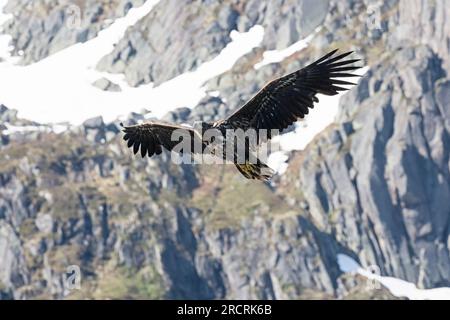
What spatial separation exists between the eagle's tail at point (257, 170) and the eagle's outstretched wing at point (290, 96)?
219 centimetres

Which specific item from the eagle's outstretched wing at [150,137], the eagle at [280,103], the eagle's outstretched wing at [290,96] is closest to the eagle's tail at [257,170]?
the eagle at [280,103]

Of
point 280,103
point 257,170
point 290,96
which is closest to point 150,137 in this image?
point 280,103

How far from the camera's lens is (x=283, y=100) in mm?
39219

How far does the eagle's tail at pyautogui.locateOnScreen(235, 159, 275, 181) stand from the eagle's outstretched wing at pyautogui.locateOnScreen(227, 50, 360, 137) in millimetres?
2187

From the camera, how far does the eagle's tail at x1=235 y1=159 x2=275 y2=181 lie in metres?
36.5

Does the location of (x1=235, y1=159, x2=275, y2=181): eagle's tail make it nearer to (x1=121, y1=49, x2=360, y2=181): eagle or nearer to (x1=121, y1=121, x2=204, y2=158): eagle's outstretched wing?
(x1=121, y1=49, x2=360, y2=181): eagle

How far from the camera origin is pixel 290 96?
39.1 meters

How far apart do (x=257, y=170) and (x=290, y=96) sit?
11.8ft

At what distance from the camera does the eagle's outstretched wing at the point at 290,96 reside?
1500 inches

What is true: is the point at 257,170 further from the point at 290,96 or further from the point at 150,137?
the point at 150,137

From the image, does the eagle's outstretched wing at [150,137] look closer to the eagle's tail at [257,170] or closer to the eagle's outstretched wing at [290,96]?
the eagle's outstretched wing at [290,96]
